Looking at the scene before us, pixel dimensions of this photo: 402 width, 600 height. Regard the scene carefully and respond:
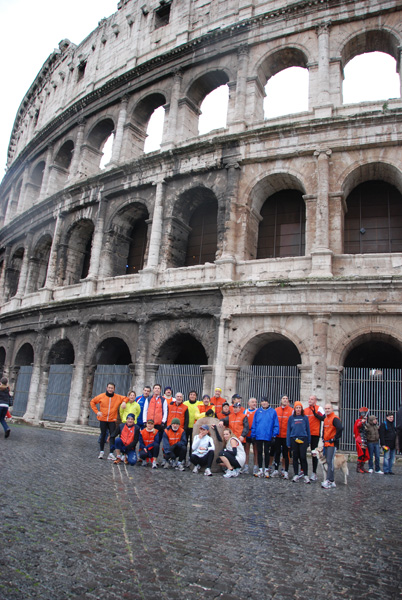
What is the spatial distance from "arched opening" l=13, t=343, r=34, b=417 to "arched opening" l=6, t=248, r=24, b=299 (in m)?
4.28

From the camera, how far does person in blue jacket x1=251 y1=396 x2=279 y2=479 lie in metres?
7.92

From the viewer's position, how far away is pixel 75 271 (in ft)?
60.7

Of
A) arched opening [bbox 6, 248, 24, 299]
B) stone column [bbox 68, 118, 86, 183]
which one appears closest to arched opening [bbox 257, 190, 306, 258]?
stone column [bbox 68, 118, 86, 183]

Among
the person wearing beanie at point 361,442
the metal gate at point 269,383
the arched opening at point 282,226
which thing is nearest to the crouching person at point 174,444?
the person wearing beanie at point 361,442

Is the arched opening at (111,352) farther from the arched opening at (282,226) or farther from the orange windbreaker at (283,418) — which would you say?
the orange windbreaker at (283,418)

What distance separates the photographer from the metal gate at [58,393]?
1583 cm

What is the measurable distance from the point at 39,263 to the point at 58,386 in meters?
6.84

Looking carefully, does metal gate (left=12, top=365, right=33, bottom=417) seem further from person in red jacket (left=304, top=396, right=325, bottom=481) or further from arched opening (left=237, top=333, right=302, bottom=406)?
person in red jacket (left=304, top=396, right=325, bottom=481)

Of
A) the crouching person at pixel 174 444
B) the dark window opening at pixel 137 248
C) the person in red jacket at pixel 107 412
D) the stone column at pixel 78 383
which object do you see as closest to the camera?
the crouching person at pixel 174 444

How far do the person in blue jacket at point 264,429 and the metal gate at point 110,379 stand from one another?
6784mm

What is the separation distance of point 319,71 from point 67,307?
37.1 feet

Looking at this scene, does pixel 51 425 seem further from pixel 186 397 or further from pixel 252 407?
pixel 252 407

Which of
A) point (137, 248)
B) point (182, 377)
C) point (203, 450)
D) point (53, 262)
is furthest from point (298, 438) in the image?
point (53, 262)

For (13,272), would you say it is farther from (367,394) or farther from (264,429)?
(264,429)
